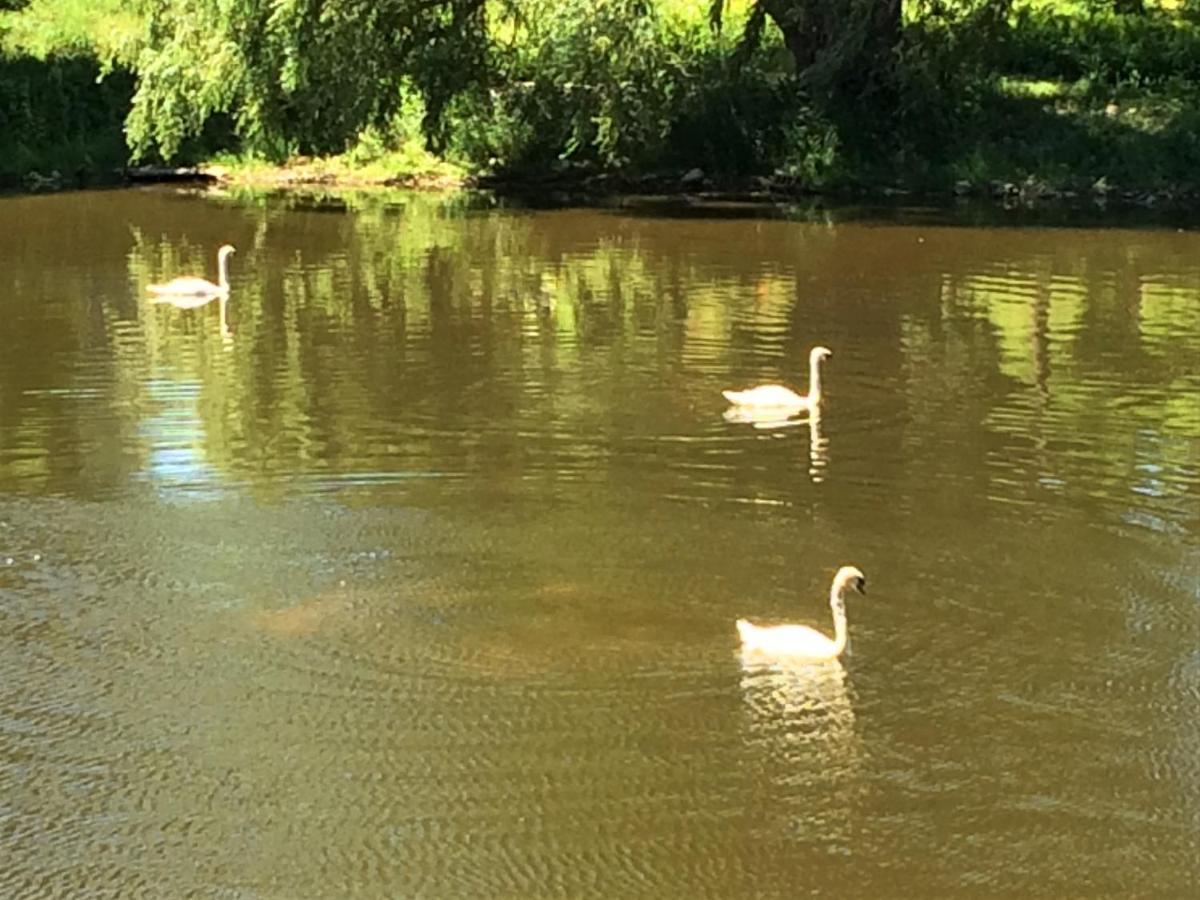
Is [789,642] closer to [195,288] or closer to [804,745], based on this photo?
[804,745]

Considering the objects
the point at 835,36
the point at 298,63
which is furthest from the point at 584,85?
the point at 298,63

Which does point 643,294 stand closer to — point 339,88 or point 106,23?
point 339,88

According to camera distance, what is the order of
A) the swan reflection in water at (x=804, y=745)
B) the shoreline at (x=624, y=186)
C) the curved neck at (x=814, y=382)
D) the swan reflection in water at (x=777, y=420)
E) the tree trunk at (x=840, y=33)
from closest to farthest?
the swan reflection in water at (x=804, y=745) < the swan reflection in water at (x=777, y=420) < the curved neck at (x=814, y=382) < the tree trunk at (x=840, y=33) < the shoreline at (x=624, y=186)

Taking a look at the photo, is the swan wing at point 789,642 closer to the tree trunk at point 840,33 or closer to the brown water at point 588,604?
the brown water at point 588,604

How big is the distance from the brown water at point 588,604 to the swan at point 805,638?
0.15m

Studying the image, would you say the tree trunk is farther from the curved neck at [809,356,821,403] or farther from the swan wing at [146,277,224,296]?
the curved neck at [809,356,821,403]

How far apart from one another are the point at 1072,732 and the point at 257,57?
22302mm

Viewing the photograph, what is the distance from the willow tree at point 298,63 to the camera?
2809 centimetres

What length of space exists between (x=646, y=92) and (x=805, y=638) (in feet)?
71.2

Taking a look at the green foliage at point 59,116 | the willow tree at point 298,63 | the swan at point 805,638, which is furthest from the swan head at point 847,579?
the green foliage at point 59,116

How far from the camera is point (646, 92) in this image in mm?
29922

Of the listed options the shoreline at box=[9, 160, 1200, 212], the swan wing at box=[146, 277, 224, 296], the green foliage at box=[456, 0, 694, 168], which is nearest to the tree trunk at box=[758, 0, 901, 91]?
the green foliage at box=[456, 0, 694, 168]

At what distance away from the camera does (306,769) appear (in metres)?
8.22

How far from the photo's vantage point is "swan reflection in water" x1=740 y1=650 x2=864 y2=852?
308 inches
